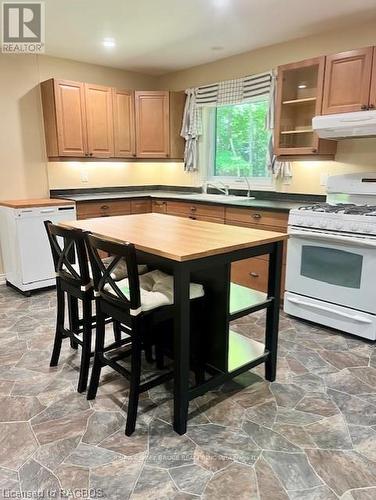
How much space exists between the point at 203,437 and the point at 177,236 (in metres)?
1.06

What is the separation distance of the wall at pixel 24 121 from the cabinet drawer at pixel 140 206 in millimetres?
1052

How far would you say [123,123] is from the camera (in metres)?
4.68

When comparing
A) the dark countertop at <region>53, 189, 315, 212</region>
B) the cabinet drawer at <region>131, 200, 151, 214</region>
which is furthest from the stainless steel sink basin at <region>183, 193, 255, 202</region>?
the cabinet drawer at <region>131, 200, 151, 214</region>

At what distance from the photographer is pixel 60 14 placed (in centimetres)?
305

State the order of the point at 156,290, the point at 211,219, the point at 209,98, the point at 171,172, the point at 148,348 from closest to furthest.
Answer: the point at 156,290 < the point at 148,348 < the point at 211,219 < the point at 209,98 < the point at 171,172

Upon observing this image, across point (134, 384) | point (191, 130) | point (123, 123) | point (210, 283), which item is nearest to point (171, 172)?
point (191, 130)

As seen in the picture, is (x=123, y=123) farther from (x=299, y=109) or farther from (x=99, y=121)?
(x=299, y=109)

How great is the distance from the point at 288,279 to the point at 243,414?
152 cm

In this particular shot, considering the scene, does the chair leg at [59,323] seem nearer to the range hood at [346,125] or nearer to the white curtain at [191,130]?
the range hood at [346,125]

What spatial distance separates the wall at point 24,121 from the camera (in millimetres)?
4027

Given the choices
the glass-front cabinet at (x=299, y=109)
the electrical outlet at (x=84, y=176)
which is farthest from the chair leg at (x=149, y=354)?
the electrical outlet at (x=84, y=176)

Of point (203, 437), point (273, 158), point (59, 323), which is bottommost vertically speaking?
point (203, 437)

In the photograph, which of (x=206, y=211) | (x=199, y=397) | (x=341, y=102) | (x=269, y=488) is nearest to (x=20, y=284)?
(x=206, y=211)

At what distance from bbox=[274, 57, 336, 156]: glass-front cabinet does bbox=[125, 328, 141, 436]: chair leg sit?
2521mm
